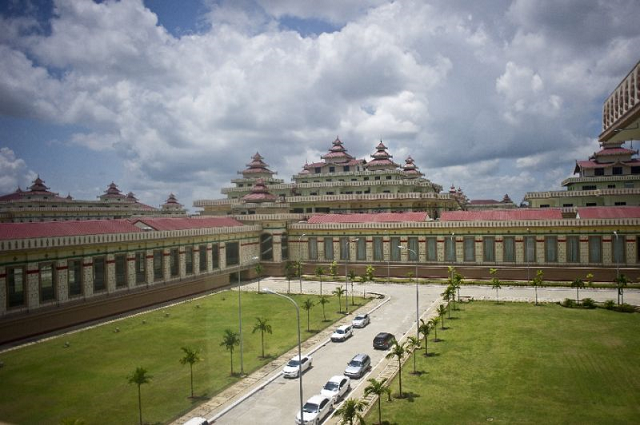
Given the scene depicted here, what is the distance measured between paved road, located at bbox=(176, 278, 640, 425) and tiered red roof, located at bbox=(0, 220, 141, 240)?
58.0 feet

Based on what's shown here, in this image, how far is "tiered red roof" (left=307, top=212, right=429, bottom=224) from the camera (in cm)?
7131

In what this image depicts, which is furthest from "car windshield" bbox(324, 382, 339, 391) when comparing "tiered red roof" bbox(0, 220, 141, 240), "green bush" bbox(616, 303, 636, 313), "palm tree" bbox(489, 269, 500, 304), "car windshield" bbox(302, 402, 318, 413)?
"green bush" bbox(616, 303, 636, 313)

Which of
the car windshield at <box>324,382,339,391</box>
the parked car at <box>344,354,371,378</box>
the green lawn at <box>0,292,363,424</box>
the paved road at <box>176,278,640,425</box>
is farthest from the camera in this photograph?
the parked car at <box>344,354,371,378</box>

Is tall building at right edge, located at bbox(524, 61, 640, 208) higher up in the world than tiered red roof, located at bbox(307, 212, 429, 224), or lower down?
higher up

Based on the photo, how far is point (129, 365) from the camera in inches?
1236

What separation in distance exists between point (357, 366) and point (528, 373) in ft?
35.1

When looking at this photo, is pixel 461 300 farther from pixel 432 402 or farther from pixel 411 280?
pixel 432 402

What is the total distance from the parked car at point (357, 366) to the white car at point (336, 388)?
188cm

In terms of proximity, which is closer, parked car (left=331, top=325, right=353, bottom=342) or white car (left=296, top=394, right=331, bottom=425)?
white car (left=296, top=394, right=331, bottom=425)

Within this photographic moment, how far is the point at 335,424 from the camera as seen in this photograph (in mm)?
24484

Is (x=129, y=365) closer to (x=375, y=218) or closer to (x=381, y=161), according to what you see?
(x=375, y=218)

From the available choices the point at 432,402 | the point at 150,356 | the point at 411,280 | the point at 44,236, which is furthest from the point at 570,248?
the point at 44,236

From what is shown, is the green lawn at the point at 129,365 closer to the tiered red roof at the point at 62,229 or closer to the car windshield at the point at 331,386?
the car windshield at the point at 331,386

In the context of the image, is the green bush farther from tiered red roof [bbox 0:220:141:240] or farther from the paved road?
tiered red roof [bbox 0:220:141:240]
